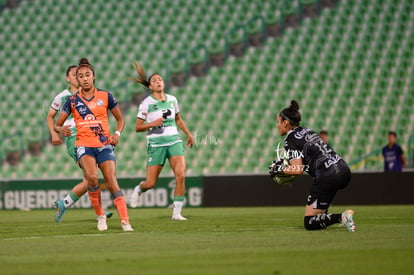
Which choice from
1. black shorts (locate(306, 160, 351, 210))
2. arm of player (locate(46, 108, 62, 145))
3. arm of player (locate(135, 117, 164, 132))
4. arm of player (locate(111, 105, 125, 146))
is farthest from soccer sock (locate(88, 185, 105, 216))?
black shorts (locate(306, 160, 351, 210))

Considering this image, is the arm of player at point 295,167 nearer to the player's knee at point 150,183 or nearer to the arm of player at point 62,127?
the arm of player at point 62,127

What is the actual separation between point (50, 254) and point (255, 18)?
19.3 meters

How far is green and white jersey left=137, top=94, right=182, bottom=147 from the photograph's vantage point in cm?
1392

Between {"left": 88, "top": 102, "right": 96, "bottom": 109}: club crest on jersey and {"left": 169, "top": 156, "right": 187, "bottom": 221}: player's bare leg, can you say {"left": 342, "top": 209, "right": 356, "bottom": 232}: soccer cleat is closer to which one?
{"left": 88, "top": 102, "right": 96, "bottom": 109}: club crest on jersey

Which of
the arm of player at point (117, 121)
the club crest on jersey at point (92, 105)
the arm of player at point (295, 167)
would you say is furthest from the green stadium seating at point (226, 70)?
the arm of player at point (295, 167)

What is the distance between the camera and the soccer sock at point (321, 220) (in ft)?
32.7

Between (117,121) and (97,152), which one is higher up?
(117,121)

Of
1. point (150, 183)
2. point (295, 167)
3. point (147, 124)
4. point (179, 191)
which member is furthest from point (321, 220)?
point (150, 183)

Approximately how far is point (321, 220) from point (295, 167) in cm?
78

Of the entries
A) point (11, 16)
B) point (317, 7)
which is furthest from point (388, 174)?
point (11, 16)

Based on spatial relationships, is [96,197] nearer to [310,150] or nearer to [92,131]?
[92,131]

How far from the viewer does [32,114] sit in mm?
25844

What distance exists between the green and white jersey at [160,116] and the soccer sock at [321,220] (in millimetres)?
4244

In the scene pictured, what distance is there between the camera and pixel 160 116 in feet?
45.8
